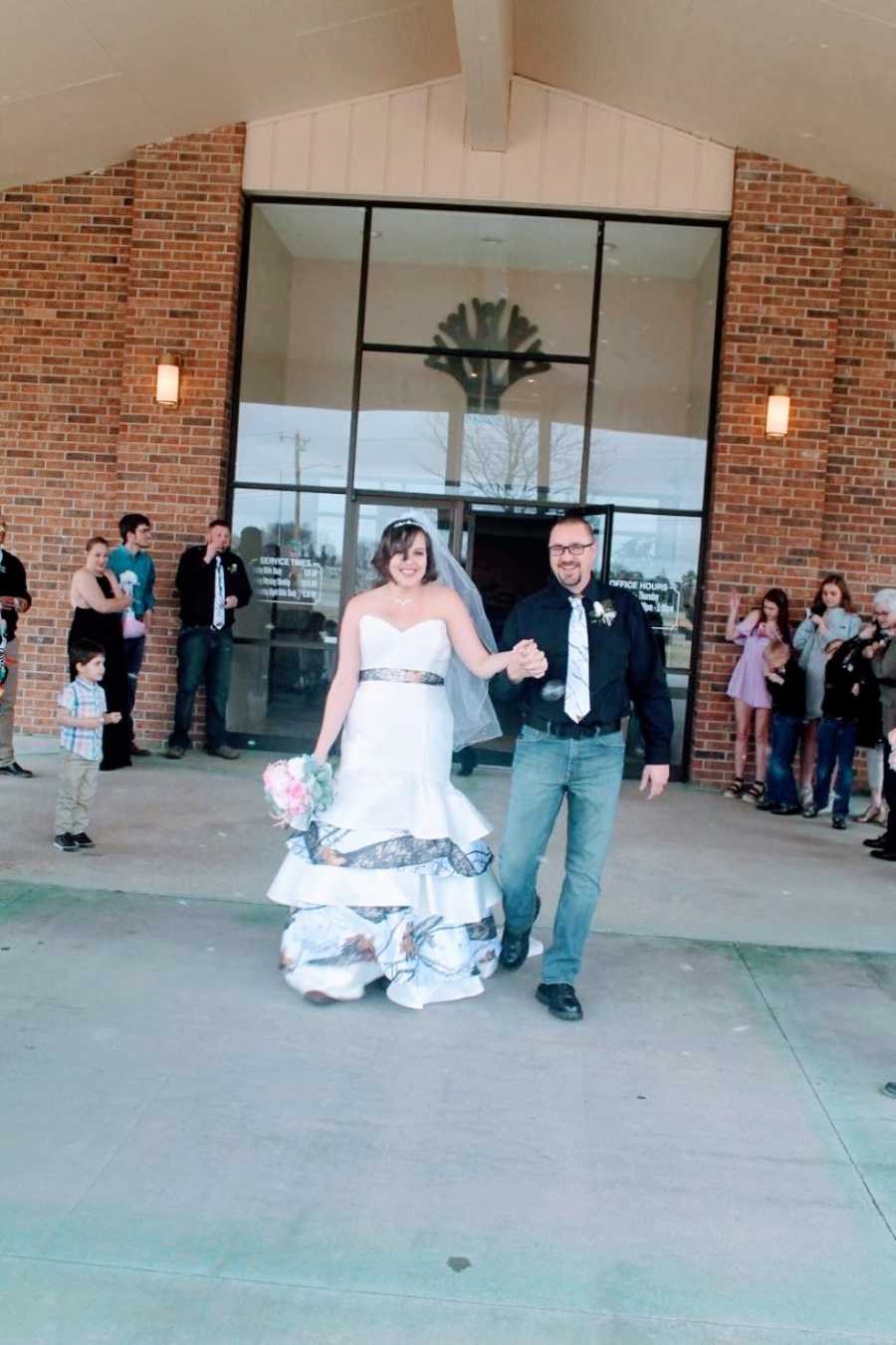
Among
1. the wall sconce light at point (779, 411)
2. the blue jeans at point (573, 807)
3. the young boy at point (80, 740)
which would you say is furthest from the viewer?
the wall sconce light at point (779, 411)

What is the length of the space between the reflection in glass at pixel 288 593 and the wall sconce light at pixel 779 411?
3.51 meters

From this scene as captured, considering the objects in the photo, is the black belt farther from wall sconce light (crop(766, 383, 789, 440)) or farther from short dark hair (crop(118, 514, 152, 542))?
wall sconce light (crop(766, 383, 789, 440))

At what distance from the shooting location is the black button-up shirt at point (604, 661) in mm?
4523

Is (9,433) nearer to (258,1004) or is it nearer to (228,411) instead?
(228,411)

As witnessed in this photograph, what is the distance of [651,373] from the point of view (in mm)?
10156

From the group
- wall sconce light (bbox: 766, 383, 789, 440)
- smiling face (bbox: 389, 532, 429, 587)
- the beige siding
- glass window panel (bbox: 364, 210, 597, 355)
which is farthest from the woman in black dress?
wall sconce light (bbox: 766, 383, 789, 440)

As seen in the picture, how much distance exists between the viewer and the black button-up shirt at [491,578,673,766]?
14.8 ft

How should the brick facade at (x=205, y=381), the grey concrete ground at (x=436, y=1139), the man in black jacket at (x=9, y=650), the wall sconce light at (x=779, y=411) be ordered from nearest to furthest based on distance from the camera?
the grey concrete ground at (x=436, y=1139)
the man in black jacket at (x=9, y=650)
the wall sconce light at (x=779, y=411)
the brick facade at (x=205, y=381)

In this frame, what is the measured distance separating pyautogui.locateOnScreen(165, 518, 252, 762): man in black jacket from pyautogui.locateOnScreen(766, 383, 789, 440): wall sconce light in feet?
14.2

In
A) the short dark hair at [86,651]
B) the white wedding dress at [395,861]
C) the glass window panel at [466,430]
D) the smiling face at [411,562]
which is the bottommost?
the white wedding dress at [395,861]

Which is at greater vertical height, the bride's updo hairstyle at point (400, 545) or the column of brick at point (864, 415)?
the column of brick at point (864, 415)

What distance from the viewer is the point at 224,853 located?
673 centimetres

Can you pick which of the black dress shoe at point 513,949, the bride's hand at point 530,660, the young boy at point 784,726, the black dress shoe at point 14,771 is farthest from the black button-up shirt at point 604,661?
the black dress shoe at point 14,771

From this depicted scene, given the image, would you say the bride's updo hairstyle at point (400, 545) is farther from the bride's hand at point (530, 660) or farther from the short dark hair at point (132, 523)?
the short dark hair at point (132, 523)
